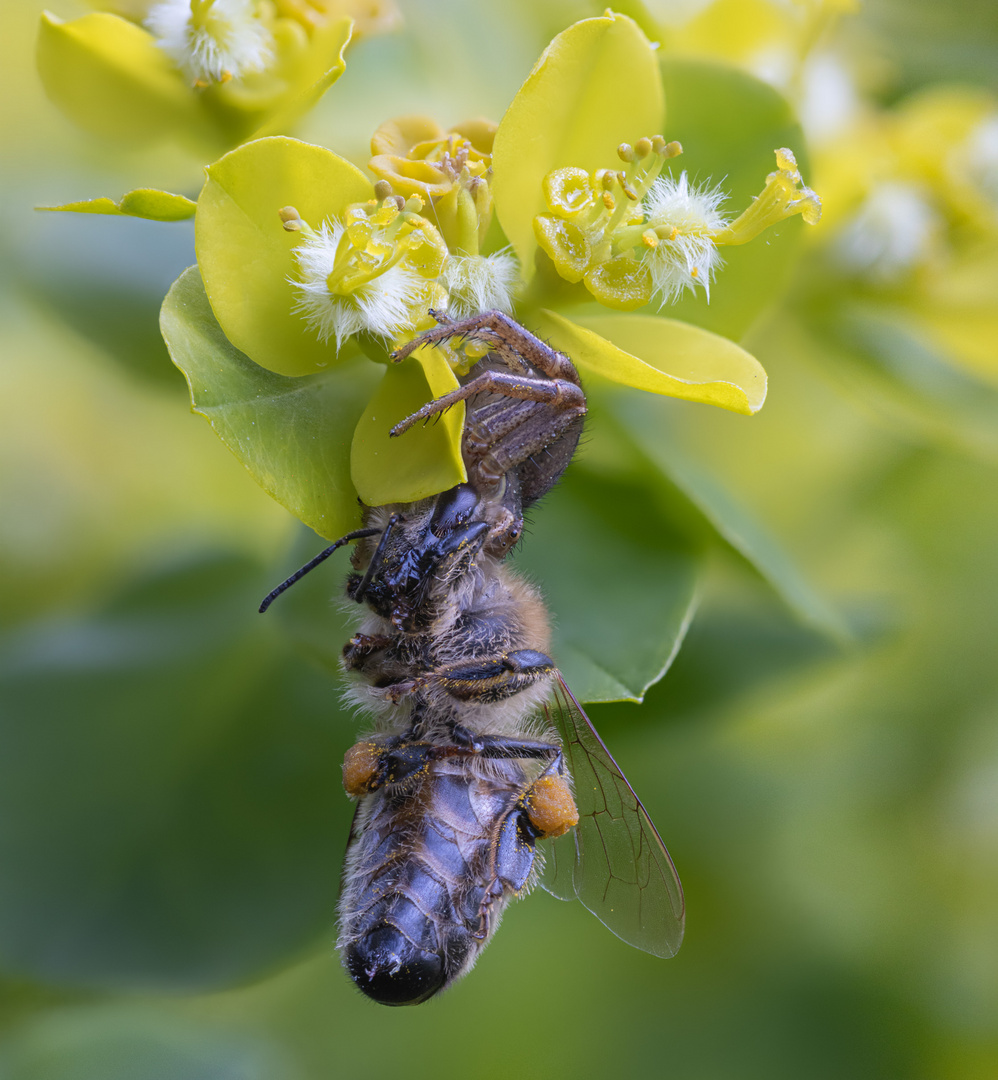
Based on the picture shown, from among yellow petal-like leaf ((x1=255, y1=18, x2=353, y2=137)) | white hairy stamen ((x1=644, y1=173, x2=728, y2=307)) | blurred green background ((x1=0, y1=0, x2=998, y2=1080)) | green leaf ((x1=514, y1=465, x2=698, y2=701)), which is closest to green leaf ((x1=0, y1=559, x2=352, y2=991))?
blurred green background ((x1=0, y1=0, x2=998, y2=1080))

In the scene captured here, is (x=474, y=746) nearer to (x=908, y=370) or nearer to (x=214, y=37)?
(x=214, y=37)

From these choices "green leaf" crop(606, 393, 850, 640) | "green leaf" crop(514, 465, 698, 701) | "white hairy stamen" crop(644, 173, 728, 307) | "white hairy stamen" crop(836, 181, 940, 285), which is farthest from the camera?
"white hairy stamen" crop(836, 181, 940, 285)

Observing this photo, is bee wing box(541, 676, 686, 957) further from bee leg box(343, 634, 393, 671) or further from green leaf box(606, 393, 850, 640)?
green leaf box(606, 393, 850, 640)

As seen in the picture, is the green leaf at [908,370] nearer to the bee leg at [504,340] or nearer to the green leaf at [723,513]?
the green leaf at [723,513]

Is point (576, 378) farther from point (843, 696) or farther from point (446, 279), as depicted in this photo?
point (843, 696)

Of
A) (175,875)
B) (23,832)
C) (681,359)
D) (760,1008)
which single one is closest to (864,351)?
(681,359)

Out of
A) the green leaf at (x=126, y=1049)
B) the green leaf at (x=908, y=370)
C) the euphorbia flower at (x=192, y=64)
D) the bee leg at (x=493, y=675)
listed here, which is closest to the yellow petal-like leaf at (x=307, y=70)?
the euphorbia flower at (x=192, y=64)
